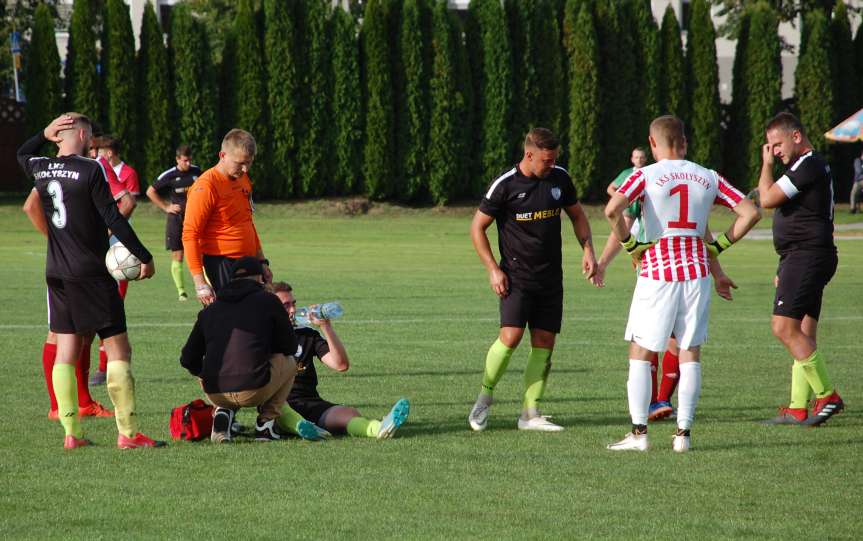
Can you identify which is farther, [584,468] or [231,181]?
[231,181]

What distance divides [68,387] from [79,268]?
78 cm

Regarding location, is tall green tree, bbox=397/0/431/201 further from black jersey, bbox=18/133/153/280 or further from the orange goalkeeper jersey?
black jersey, bbox=18/133/153/280

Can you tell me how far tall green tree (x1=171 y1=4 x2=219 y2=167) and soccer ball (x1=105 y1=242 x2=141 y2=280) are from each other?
31.1 metres

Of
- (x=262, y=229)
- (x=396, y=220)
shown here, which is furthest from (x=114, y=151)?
(x=396, y=220)

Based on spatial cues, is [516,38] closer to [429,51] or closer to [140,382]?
[429,51]

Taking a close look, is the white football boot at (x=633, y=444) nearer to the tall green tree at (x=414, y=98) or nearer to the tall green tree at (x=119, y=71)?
the tall green tree at (x=119, y=71)

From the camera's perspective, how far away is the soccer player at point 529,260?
8922 millimetres

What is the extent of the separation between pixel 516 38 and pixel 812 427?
108ft

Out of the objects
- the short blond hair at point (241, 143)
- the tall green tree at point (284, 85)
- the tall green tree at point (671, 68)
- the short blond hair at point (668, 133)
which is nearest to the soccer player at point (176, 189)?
the short blond hair at point (241, 143)

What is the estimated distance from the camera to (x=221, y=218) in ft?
31.9

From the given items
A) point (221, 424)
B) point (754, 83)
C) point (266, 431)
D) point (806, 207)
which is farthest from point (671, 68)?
point (221, 424)

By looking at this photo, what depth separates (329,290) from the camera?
1955 cm

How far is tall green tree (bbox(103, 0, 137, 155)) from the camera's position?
3822 centimetres

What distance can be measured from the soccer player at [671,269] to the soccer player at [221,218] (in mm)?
2905
